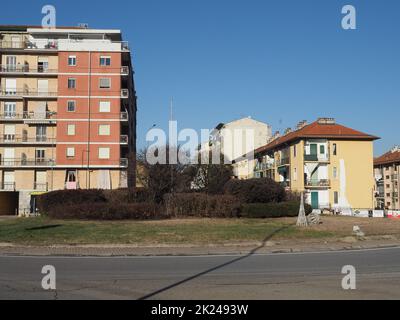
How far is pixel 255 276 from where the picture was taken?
11492 millimetres

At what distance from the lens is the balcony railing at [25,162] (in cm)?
6488

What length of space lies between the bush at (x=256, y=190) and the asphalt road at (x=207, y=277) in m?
16.8

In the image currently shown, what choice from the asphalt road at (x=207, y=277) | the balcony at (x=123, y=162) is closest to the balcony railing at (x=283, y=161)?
the balcony at (x=123, y=162)

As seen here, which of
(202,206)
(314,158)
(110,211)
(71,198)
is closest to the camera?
(110,211)

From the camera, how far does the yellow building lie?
67.8m

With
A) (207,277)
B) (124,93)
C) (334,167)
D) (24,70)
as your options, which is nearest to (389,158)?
(334,167)

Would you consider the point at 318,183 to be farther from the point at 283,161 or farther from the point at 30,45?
the point at 30,45

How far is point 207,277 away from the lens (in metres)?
11.3

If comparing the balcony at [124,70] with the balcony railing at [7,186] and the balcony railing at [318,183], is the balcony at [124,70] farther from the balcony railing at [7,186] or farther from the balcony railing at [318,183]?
the balcony railing at [318,183]

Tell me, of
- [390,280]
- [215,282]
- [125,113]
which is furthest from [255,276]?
[125,113]

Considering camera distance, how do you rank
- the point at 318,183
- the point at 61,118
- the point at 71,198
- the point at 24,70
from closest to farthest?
the point at 71,198 < the point at 61,118 < the point at 24,70 < the point at 318,183

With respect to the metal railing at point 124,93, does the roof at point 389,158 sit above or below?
below

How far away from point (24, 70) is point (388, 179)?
71729 mm

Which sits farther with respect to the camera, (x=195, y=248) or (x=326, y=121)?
(x=326, y=121)
